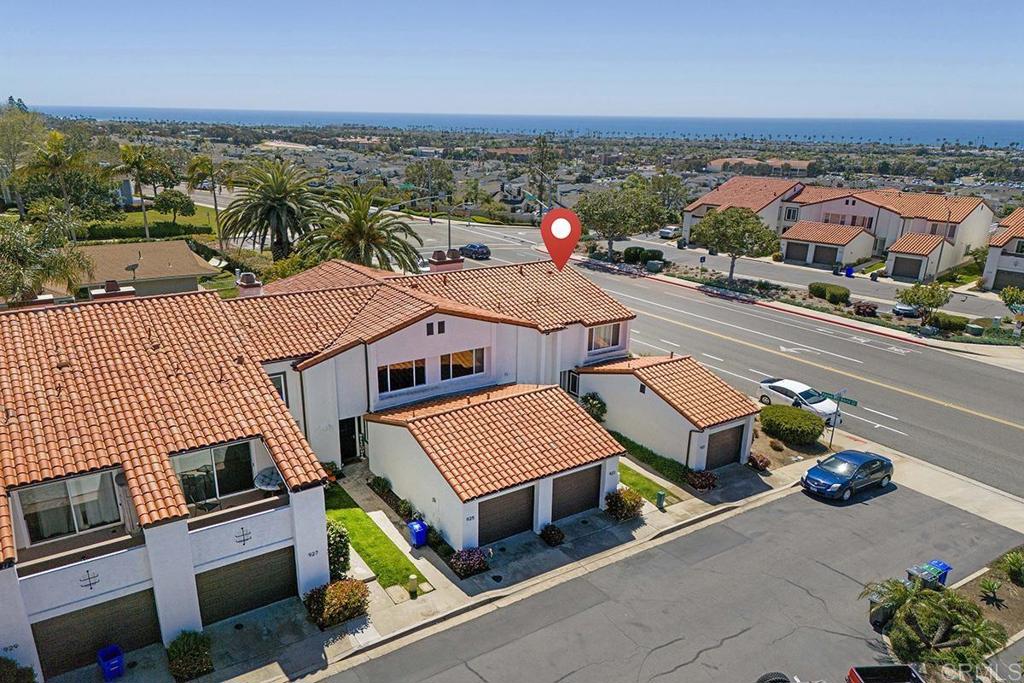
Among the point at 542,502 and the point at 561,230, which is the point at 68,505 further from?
the point at 561,230

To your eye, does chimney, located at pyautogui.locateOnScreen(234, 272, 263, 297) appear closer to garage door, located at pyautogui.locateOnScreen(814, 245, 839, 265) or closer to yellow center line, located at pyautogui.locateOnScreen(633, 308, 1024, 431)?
yellow center line, located at pyautogui.locateOnScreen(633, 308, 1024, 431)

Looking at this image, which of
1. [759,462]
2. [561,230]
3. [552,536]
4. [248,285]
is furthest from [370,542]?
[759,462]

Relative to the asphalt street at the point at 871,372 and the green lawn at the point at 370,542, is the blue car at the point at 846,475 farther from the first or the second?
the green lawn at the point at 370,542

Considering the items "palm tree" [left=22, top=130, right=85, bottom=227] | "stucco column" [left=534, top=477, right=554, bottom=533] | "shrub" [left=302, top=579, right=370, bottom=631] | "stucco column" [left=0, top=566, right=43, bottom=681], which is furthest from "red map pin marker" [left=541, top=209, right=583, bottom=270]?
"palm tree" [left=22, top=130, right=85, bottom=227]

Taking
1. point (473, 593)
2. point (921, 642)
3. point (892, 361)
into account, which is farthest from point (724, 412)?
point (892, 361)

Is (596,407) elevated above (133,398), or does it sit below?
below

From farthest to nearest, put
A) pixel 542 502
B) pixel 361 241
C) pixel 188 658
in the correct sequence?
pixel 361 241, pixel 542 502, pixel 188 658
